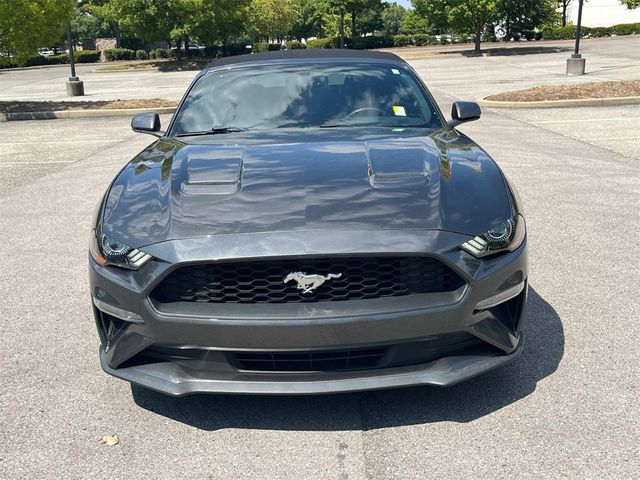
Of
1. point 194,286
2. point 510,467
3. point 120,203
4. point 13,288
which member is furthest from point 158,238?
point 13,288

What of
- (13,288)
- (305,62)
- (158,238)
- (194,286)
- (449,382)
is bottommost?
(13,288)

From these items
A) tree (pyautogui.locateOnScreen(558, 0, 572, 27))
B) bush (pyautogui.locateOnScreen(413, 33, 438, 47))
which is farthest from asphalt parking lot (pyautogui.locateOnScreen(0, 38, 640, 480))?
tree (pyautogui.locateOnScreen(558, 0, 572, 27))

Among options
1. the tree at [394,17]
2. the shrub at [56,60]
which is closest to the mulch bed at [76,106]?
the shrub at [56,60]

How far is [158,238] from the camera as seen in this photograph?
3.12 meters

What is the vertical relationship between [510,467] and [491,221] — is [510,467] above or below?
below

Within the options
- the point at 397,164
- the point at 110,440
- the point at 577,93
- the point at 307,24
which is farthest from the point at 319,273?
the point at 307,24

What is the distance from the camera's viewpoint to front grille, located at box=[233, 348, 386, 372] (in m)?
3.06

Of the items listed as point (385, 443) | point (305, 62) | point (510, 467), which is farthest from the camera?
point (305, 62)

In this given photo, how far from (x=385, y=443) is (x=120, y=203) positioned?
5.61 feet

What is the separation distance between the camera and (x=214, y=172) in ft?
11.9

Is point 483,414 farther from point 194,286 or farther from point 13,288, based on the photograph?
point 13,288

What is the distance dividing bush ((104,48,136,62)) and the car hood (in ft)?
200

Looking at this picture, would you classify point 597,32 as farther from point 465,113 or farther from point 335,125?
point 335,125

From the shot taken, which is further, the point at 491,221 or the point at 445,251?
the point at 491,221
